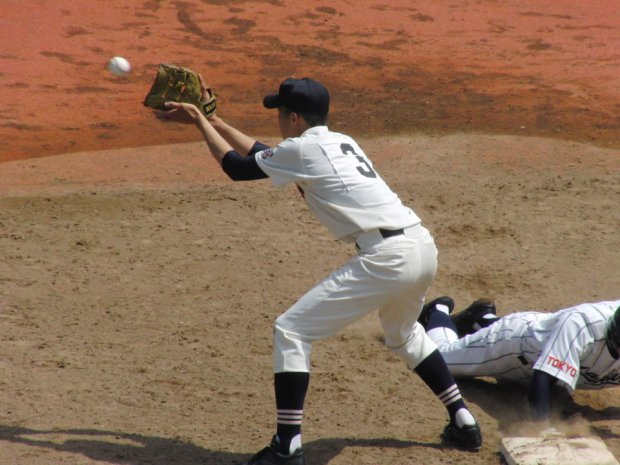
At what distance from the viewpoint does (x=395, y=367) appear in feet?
19.4

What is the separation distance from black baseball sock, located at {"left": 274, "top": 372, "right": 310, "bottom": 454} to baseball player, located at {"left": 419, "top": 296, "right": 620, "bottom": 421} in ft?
4.43

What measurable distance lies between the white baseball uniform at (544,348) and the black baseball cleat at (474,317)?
1.10 feet

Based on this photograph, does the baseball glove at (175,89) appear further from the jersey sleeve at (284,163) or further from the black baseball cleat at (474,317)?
the black baseball cleat at (474,317)

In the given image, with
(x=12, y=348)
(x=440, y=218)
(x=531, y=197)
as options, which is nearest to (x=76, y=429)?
(x=12, y=348)

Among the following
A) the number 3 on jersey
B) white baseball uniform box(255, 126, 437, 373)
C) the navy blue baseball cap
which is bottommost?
white baseball uniform box(255, 126, 437, 373)

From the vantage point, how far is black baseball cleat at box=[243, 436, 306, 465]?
4469mm

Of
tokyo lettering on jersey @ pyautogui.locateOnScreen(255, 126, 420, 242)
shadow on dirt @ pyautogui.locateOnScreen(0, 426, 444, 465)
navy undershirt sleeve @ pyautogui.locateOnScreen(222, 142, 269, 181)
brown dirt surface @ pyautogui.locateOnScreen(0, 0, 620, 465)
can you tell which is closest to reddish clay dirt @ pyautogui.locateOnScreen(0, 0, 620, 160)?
brown dirt surface @ pyautogui.locateOnScreen(0, 0, 620, 465)

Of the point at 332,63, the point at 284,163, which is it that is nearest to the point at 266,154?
the point at 284,163

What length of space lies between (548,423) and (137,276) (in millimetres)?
3184

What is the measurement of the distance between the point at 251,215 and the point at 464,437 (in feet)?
11.7

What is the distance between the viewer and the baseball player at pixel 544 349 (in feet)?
16.6

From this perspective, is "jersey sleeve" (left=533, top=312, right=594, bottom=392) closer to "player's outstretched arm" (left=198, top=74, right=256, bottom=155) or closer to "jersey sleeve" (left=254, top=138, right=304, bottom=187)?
"jersey sleeve" (left=254, top=138, right=304, bottom=187)

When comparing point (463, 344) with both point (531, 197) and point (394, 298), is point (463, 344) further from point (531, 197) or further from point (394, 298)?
point (531, 197)

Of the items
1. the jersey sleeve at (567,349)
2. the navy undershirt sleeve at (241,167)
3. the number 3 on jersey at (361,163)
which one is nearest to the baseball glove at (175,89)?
the navy undershirt sleeve at (241,167)
